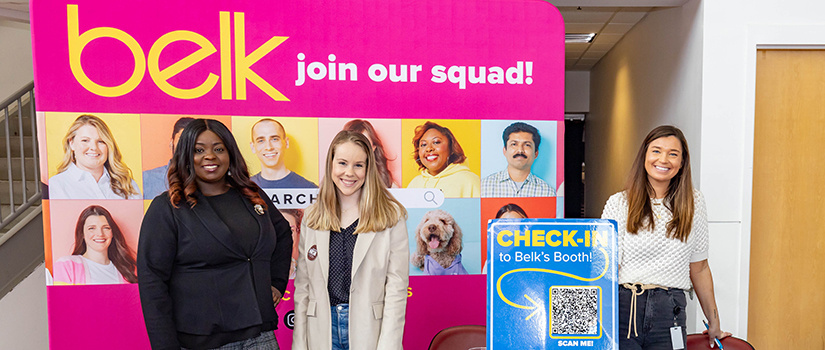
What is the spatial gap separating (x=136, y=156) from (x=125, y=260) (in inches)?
22.6

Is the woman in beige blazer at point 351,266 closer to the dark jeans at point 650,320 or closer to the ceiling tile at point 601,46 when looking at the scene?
the dark jeans at point 650,320

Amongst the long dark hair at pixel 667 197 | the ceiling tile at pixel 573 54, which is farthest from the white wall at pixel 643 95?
the long dark hair at pixel 667 197

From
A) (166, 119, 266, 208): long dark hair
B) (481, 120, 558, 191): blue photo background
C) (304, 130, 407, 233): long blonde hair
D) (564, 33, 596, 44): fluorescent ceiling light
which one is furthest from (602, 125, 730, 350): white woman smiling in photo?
(564, 33, 596, 44): fluorescent ceiling light

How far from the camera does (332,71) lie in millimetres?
2629

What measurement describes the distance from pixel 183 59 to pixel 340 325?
1.68m

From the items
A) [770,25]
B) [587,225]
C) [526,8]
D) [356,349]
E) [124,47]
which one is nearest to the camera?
[587,225]

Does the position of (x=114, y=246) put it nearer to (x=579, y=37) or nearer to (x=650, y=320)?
(x=650, y=320)

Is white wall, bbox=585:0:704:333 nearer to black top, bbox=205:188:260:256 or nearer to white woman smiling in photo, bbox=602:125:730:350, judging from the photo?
white woman smiling in photo, bbox=602:125:730:350

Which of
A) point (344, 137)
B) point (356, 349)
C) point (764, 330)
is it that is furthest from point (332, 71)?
point (764, 330)

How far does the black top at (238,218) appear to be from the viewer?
1.83 meters

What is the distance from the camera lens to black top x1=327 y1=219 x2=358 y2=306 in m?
1.92

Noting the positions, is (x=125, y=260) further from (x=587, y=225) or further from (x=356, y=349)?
(x=587, y=225)

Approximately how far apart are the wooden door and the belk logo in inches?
127

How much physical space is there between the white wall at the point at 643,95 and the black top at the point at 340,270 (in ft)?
8.41
